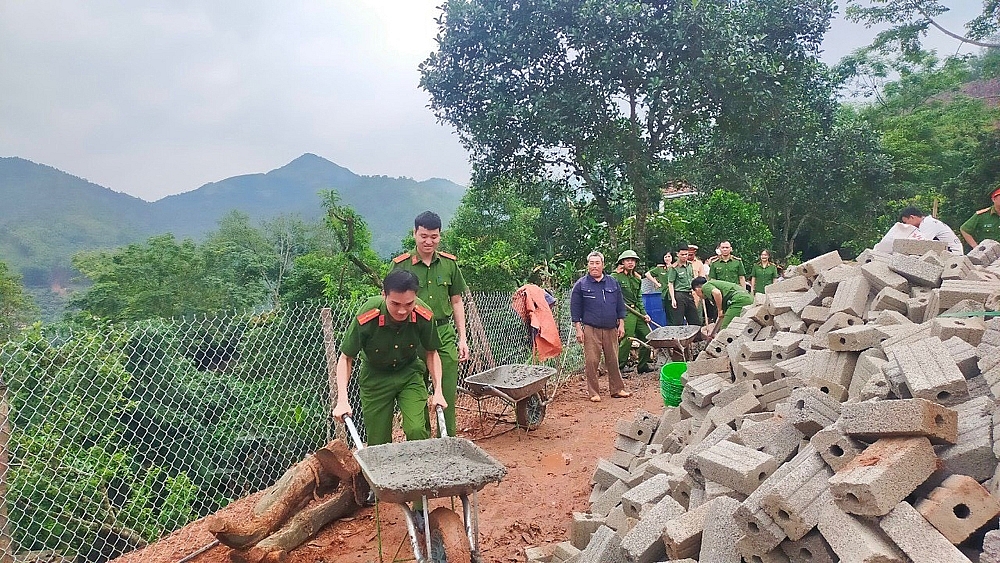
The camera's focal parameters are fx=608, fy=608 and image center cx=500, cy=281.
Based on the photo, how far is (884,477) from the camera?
2.15 m

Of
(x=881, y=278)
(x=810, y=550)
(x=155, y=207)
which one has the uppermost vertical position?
(x=155, y=207)

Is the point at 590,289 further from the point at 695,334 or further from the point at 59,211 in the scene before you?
the point at 59,211

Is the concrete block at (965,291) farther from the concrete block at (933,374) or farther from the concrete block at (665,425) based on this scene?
the concrete block at (665,425)

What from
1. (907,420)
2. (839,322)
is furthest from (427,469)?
(839,322)

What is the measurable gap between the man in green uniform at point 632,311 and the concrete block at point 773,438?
5141 millimetres

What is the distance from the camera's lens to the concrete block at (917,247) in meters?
5.07

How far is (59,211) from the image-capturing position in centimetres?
6625

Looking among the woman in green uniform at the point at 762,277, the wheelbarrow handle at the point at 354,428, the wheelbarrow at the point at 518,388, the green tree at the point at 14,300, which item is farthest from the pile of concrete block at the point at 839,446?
the green tree at the point at 14,300

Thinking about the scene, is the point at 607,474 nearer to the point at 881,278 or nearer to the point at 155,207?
the point at 881,278

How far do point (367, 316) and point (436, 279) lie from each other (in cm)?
108

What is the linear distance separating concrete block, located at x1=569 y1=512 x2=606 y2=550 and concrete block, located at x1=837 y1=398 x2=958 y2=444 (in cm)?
148

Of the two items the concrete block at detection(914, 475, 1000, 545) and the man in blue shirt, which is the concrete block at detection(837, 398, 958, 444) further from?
the man in blue shirt

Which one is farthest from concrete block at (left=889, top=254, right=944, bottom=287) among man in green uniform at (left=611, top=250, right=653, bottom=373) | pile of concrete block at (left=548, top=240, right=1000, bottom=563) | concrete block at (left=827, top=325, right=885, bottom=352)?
man in green uniform at (left=611, top=250, right=653, bottom=373)

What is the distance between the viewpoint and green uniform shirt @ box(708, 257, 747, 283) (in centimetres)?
889
